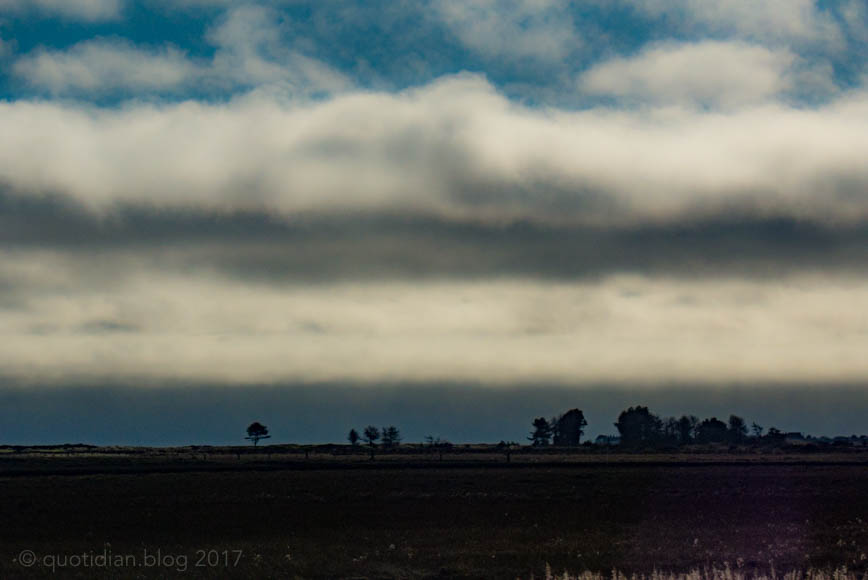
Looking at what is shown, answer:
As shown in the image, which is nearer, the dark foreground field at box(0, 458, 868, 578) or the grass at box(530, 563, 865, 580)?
the grass at box(530, 563, 865, 580)

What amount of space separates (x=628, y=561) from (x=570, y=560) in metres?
2.10

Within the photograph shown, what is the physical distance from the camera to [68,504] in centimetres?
5916

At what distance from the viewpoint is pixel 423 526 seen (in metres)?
46.5

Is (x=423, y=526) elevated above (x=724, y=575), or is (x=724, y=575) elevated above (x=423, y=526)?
(x=724, y=575)

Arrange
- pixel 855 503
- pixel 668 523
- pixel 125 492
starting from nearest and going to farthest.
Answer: pixel 668 523, pixel 855 503, pixel 125 492

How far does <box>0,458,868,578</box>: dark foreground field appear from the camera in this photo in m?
33.9

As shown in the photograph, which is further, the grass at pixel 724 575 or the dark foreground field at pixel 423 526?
the dark foreground field at pixel 423 526

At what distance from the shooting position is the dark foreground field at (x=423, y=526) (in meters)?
33.9

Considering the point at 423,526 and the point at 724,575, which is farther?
the point at 423,526

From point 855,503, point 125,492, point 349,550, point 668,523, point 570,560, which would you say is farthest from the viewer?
point 125,492

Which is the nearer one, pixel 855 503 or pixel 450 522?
pixel 450 522

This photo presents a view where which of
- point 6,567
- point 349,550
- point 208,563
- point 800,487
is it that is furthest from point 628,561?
point 800,487

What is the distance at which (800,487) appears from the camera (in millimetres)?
72938

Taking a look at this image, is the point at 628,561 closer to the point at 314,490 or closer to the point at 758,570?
the point at 758,570
